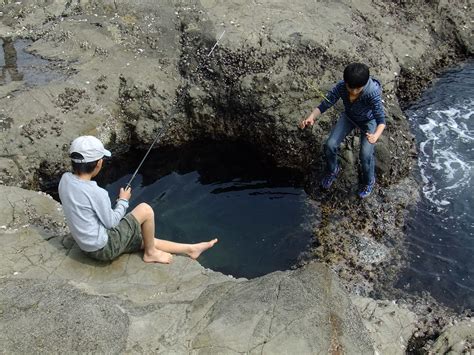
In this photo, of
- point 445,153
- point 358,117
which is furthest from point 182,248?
point 445,153

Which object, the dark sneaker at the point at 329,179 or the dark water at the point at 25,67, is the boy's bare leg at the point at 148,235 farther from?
A: the dark water at the point at 25,67

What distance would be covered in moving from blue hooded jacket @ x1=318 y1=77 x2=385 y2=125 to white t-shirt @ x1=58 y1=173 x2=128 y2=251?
3391mm

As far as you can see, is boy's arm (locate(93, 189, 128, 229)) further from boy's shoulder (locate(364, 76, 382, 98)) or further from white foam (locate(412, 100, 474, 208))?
white foam (locate(412, 100, 474, 208))

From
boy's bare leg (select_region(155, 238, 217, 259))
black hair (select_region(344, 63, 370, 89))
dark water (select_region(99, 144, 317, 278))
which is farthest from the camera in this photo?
dark water (select_region(99, 144, 317, 278))

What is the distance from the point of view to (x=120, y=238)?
16.4 ft

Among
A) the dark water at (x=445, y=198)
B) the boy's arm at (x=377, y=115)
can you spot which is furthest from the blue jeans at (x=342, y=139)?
the dark water at (x=445, y=198)

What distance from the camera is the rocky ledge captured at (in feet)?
13.8

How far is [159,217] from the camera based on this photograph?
7250 millimetres

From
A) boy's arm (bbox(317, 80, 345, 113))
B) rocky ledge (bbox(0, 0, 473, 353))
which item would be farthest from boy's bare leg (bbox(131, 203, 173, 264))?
boy's arm (bbox(317, 80, 345, 113))

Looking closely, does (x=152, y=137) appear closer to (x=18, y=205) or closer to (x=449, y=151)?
(x=18, y=205)

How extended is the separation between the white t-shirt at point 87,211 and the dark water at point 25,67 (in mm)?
3893

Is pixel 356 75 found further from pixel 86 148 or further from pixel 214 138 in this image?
pixel 86 148

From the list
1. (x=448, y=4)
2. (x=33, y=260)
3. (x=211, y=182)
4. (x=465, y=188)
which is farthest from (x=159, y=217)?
(x=448, y=4)

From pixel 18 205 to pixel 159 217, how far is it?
2.01 meters
